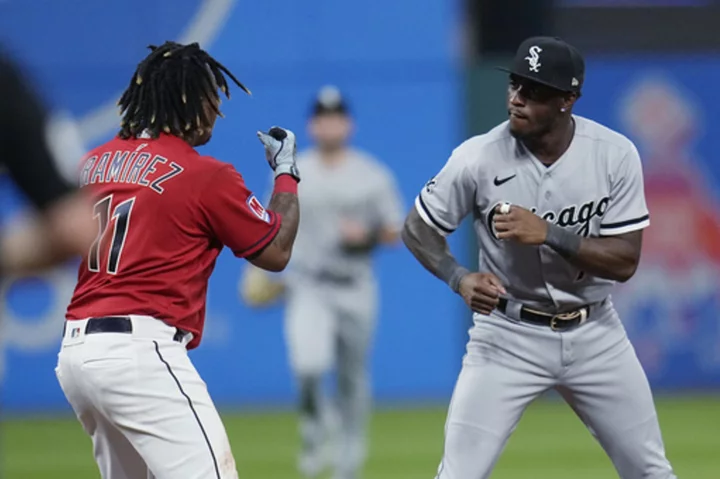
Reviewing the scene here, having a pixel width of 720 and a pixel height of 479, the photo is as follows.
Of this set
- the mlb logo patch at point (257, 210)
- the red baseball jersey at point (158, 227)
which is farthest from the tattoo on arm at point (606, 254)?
the red baseball jersey at point (158, 227)

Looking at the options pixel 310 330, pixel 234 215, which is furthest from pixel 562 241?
pixel 310 330

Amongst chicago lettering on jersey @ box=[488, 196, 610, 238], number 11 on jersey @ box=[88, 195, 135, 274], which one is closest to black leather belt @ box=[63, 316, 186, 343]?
number 11 on jersey @ box=[88, 195, 135, 274]

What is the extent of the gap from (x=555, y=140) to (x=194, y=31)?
8.36m

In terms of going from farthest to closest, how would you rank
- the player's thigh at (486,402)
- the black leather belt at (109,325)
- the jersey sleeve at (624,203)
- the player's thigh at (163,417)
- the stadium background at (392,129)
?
the stadium background at (392,129), the jersey sleeve at (624,203), the player's thigh at (486,402), the black leather belt at (109,325), the player's thigh at (163,417)

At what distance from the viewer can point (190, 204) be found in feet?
17.0

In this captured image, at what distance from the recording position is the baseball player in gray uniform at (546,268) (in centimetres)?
577

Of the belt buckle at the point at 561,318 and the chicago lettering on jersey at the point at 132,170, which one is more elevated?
the chicago lettering on jersey at the point at 132,170

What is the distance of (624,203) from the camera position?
591 cm

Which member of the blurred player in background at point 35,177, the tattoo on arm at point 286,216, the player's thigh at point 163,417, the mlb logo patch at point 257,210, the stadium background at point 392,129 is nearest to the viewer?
the blurred player in background at point 35,177

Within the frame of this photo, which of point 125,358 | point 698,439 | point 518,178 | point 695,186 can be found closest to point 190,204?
point 125,358

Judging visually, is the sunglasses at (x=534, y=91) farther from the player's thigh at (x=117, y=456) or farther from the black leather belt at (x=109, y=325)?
the player's thigh at (x=117, y=456)

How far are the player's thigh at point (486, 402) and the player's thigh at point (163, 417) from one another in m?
1.08

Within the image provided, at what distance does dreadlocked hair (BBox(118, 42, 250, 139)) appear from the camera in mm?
5340

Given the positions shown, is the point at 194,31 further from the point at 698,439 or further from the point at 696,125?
the point at 698,439
